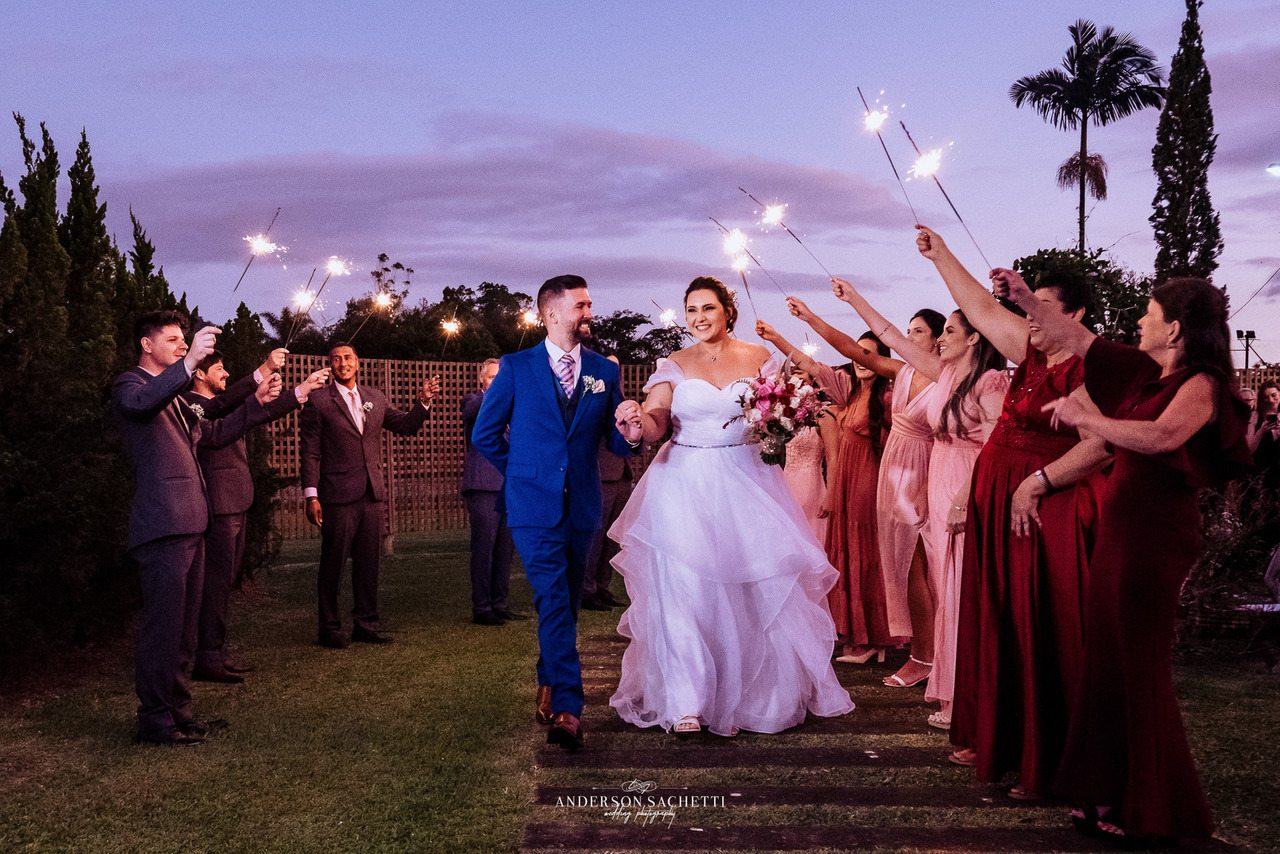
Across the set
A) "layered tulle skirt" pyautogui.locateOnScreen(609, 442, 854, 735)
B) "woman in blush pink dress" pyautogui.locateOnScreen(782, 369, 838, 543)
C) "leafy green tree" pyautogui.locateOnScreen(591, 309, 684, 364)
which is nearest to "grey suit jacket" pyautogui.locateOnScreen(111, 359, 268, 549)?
"layered tulle skirt" pyautogui.locateOnScreen(609, 442, 854, 735)

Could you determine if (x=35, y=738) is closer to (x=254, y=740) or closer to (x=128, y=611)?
(x=254, y=740)

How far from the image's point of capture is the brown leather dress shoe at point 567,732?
5039 mm

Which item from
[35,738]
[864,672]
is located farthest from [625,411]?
[35,738]

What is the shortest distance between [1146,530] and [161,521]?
4536 millimetres

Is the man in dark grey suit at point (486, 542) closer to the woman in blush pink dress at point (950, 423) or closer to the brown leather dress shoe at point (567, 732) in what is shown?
the brown leather dress shoe at point (567, 732)

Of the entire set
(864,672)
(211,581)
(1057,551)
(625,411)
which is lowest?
(864,672)

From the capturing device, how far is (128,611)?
285 inches

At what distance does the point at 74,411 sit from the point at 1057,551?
5.72 meters

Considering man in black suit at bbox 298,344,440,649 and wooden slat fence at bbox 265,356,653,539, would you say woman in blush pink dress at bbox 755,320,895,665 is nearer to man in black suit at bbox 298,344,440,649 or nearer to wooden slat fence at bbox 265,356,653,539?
man in black suit at bbox 298,344,440,649

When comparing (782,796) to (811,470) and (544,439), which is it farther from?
(811,470)

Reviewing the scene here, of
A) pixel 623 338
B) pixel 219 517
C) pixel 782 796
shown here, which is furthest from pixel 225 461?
pixel 623 338

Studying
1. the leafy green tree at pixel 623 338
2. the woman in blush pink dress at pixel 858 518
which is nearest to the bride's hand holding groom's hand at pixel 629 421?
the woman in blush pink dress at pixel 858 518

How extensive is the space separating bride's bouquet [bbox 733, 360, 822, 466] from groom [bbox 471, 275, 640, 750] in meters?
0.70

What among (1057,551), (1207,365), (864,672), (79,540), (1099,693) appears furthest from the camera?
(864,672)
